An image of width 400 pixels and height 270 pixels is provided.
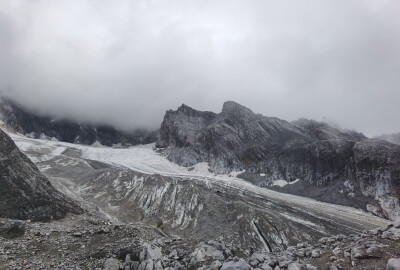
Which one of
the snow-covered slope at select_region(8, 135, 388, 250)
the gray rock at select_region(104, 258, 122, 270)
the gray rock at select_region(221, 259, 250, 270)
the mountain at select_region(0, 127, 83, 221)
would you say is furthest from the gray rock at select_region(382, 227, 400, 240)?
the snow-covered slope at select_region(8, 135, 388, 250)

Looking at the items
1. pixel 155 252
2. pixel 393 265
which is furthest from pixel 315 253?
pixel 155 252

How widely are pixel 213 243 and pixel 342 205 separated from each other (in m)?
153

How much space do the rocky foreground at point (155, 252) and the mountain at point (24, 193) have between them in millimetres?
5280

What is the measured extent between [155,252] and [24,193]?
21244 millimetres

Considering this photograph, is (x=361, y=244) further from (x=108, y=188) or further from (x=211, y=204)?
(x=108, y=188)

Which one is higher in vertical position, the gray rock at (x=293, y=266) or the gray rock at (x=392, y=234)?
the gray rock at (x=392, y=234)

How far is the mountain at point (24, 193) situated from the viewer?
34.8m

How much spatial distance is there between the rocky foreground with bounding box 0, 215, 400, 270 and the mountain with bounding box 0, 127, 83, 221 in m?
5.28

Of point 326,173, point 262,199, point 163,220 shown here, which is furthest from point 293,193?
point 163,220

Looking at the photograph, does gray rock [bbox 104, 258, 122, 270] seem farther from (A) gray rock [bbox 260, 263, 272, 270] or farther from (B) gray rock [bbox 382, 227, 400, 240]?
(B) gray rock [bbox 382, 227, 400, 240]

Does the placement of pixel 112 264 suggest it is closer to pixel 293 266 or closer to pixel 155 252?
pixel 155 252

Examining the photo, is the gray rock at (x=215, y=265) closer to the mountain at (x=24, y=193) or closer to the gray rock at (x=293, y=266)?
the gray rock at (x=293, y=266)

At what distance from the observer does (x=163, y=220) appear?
102m

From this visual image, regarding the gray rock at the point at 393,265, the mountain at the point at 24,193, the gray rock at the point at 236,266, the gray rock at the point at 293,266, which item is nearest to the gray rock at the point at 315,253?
the gray rock at the point at 293,266
